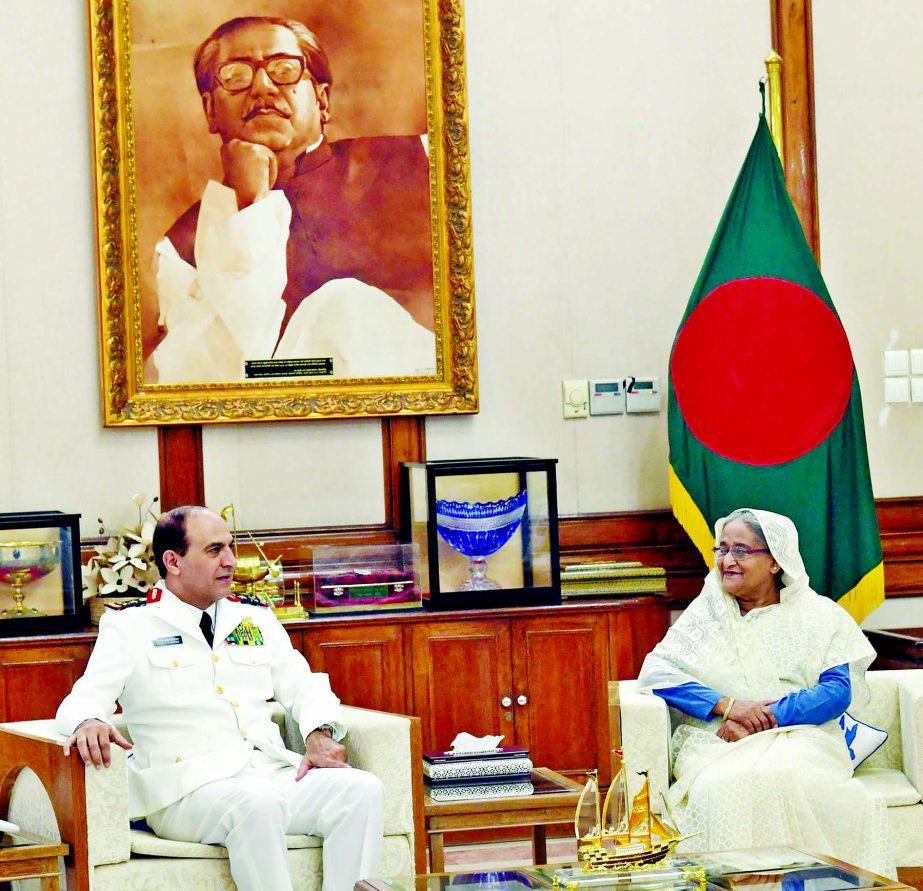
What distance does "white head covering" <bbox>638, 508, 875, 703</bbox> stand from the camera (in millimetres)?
4320

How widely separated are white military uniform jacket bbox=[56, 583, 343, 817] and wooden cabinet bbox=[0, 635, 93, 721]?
61 centimetres

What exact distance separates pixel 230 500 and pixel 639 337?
1527 mm

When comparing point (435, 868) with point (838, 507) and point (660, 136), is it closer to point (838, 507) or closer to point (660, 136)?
point (838, 507)

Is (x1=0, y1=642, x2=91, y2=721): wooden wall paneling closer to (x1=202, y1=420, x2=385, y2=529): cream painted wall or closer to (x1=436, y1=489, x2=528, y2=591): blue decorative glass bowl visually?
(x1=202, y1=420, x2=385, y2=529): cream painted wall

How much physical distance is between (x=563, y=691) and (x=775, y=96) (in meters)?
2.18

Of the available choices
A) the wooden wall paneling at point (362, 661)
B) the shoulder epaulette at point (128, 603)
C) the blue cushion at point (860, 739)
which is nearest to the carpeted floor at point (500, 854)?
the wooden wall paneling at point (362, 661)

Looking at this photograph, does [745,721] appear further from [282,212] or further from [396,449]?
[282,212]

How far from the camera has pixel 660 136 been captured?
220 inches

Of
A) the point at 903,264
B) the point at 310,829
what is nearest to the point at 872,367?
the point at 903,264

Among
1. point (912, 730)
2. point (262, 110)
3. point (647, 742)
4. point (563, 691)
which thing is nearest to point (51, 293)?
point (262, 110)

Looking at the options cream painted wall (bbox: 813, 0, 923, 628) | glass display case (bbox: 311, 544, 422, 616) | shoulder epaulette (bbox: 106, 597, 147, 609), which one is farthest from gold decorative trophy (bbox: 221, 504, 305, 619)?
cream painted wall (bbox: 813, 0, 923, 628)

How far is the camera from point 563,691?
5.06m

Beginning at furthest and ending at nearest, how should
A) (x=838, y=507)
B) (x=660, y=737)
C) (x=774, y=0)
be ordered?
1. (x=774, y=0)
2. (x=838, y=507)
3. (x=660, y=737)

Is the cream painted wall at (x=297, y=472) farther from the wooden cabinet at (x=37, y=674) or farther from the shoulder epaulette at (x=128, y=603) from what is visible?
the wooden cabinet at (x=37, y=674)
